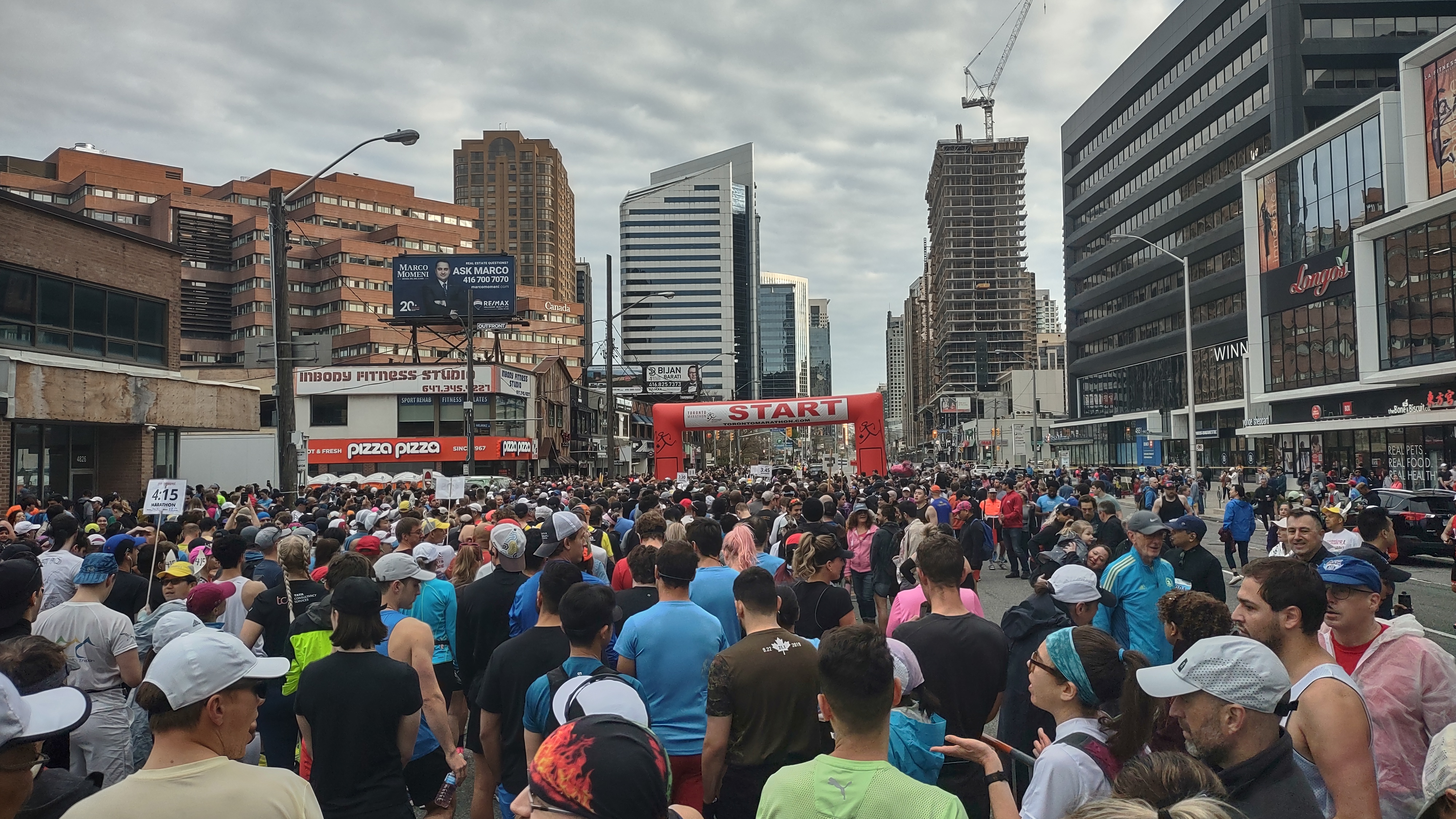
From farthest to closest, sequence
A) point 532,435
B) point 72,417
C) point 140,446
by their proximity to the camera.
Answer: point 532,435
point 140,446
point 72,417

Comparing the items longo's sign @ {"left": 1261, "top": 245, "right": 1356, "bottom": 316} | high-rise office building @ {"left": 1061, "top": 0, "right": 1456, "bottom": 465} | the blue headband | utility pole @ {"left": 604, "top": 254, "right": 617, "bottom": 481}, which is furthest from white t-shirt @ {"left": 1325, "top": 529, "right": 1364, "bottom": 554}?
high-rise office building @ {"left": 1061, "top": 0, "right": 1456, "bottom": 465}

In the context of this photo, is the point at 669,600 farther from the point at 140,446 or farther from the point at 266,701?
the point at 140,446

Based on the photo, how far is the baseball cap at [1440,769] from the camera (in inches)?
80.3

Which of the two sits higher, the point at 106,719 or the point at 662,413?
the point at 662,413

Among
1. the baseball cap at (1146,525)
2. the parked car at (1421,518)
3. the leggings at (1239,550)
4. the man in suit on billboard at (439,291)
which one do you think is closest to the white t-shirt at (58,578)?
the baseball cap at (1146,525)

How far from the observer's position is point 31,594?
5289 millimetres

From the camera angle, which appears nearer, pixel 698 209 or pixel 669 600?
pixel 669 600

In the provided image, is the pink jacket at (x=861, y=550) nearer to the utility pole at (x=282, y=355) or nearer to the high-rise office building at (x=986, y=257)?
the utility pole at (x=282, y=355)

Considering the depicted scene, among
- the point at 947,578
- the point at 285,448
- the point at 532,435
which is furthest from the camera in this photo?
the point at 532,435

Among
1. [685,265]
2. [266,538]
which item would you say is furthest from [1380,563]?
[685,265]

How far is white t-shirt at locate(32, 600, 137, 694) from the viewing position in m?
5.26

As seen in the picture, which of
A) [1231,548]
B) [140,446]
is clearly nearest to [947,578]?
[1231,548]

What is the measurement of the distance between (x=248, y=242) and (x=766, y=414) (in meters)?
76.5

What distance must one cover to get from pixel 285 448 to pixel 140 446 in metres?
13.2
